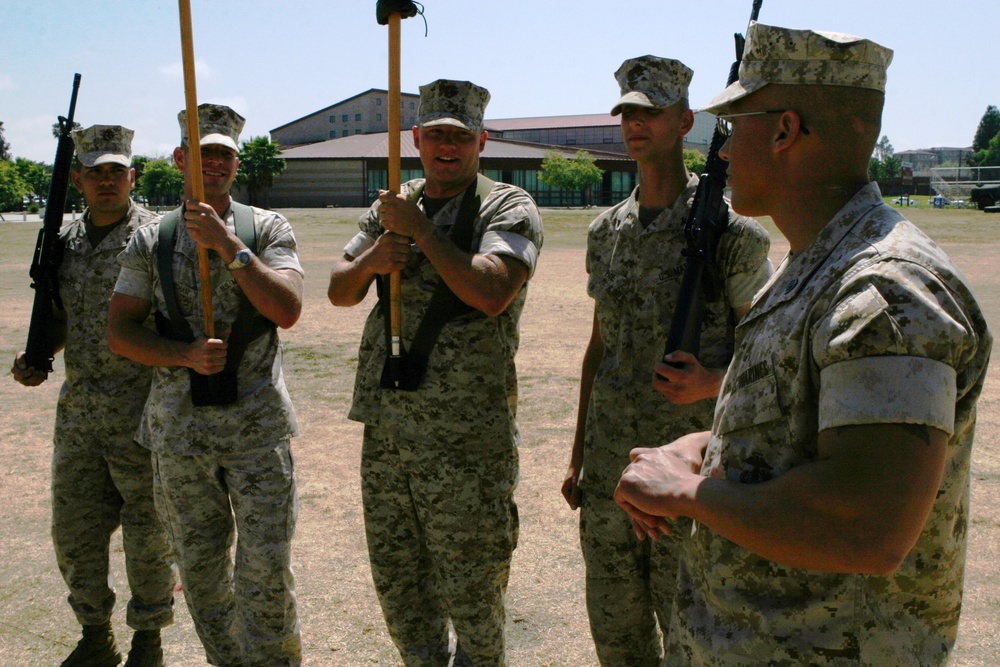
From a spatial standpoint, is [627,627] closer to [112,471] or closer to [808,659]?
[808,659]

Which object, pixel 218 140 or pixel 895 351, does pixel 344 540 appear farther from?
pixel 895 351

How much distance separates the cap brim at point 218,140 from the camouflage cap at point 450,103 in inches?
33.5

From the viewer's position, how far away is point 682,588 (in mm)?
2041

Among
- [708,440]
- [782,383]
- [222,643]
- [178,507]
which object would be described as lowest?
[222,643]

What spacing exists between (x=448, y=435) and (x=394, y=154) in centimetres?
111

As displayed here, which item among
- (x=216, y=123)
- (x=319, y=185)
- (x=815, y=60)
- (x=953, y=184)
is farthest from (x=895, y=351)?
(x=319, y=185)

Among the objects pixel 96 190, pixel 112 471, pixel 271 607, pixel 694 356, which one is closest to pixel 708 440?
pixel 694 356

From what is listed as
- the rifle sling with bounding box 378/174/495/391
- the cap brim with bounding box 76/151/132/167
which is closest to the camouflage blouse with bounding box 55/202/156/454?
the cap brim with bounding box 76/151/132/167

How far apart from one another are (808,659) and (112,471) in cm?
328

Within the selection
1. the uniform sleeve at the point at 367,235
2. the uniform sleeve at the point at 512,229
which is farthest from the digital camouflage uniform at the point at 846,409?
the uniform sleeve at the point at 367,235

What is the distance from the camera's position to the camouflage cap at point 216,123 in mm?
3877

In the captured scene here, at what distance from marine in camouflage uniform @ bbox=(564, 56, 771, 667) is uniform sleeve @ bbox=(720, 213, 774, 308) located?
0.03 m

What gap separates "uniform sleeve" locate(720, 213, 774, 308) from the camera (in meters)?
3.11

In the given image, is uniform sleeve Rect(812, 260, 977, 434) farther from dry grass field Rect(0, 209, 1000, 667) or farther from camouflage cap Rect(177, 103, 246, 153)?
camouflage cap Rect(177, 103, 246, 153)
